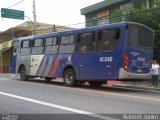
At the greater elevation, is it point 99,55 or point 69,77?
point 99,55

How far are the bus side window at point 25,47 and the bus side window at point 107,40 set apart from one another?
7543mm

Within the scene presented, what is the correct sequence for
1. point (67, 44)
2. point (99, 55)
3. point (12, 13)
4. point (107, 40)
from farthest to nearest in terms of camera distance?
point (12, 13)
point (67, 44)
point (99, 55)
point (107, 40)

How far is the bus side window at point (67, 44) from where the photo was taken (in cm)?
2077

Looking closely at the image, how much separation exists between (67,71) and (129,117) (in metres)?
11.3

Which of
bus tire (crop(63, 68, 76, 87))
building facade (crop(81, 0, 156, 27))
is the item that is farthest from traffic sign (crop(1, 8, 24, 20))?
bus tire (crop(63, 68, 76, 87))

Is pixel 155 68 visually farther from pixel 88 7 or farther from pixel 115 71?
pixel 88 7

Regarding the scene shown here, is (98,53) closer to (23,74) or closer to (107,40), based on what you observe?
(107,40)

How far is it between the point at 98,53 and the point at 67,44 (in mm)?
2894

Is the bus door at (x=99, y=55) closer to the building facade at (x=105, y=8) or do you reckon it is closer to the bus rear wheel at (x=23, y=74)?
the bus rear wheel at (x=23, y=74)

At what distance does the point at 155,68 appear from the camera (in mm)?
20984

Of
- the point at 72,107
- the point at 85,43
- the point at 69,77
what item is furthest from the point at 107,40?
the point at 72,107

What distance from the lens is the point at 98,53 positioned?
18.9m

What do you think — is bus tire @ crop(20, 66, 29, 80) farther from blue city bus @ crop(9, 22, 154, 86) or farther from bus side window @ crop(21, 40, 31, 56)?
blue city bus @ crop(9, 22, 154, 86)

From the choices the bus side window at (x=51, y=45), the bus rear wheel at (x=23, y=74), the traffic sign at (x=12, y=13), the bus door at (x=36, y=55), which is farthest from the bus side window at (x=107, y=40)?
the traffic sign at (x=12, y=13)
